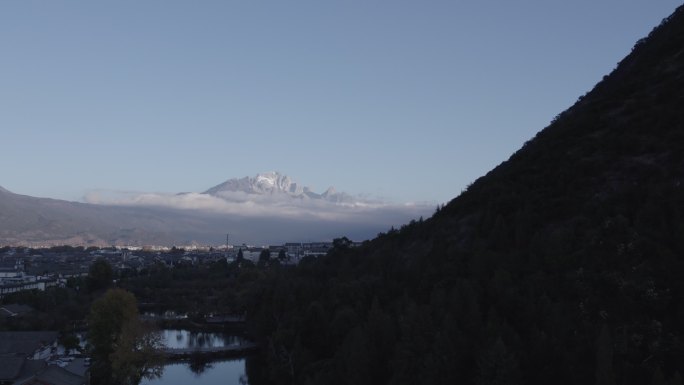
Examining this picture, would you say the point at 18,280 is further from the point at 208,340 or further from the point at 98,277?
the point at 208,340

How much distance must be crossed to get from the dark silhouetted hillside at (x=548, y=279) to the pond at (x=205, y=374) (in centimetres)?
406

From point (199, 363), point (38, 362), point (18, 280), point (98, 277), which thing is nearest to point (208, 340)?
point (199, 363)

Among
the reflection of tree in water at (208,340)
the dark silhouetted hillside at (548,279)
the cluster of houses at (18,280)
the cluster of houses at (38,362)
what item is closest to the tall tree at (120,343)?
the cluster of houses at (38,362)

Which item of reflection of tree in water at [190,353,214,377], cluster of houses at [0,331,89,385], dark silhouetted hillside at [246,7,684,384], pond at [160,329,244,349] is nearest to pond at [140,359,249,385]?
reflection of tree in water at [190,353,214,377]

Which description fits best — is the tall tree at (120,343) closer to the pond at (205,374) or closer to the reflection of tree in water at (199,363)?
the pond at (205,374)

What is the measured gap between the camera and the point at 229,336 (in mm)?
54281

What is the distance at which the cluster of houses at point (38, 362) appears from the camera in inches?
1174

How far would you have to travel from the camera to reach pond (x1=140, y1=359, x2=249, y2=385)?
37.5 metres

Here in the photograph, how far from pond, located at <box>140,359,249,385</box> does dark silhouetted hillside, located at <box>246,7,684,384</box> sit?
4059mm

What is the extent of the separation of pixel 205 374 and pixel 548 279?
2373 cm

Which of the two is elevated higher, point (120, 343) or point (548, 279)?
point (548, 279)

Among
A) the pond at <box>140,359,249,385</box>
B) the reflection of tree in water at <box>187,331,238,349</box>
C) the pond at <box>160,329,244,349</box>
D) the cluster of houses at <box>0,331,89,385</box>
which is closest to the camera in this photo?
the cluster of houses at <box>0,331,89,385</box>

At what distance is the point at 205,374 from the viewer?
39875 mm

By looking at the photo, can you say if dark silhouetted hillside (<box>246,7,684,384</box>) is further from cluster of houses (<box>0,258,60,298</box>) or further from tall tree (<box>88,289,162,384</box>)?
cluster of houses (<box>0,258,60,298</box>)
